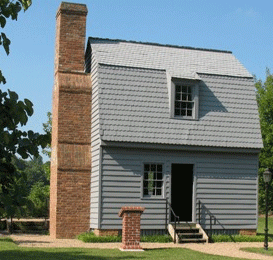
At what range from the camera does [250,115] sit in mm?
21141

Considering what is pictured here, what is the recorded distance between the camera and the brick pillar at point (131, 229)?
16.2 meters

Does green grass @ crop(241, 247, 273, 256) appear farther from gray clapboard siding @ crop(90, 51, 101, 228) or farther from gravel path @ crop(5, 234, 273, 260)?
gray clapboard siding @ crop(90, 51, 101, 228)

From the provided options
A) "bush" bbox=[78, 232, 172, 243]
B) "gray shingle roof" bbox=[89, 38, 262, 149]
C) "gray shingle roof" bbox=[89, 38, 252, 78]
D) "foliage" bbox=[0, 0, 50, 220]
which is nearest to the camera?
"foliage" bbox=[0, 0, 50, 220]

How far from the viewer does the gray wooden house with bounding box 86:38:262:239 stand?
62.8 ft

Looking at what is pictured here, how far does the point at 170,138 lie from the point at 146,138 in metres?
0.91

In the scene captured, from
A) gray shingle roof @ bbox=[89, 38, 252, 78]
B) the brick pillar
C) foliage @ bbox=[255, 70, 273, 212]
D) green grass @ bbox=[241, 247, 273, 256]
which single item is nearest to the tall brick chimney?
gray shingle roof @ bbox=[89, 38, 252, 78]

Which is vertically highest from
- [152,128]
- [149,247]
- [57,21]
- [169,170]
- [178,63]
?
[57,21]

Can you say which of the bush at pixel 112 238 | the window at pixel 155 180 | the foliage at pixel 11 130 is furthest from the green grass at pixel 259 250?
the foliage at pixel 11 130

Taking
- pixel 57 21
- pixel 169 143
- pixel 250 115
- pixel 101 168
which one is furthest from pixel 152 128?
pixel 57 21

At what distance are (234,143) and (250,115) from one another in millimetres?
1438

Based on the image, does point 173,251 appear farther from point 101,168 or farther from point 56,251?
point 101,168

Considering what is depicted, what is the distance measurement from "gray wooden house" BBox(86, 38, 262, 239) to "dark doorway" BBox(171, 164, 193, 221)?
0.12 ft

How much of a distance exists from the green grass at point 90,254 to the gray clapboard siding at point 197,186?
10.8 feet

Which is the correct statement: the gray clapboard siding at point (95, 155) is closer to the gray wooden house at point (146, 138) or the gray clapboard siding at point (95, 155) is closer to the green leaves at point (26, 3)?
the gray wooden house at point (146, 138)
